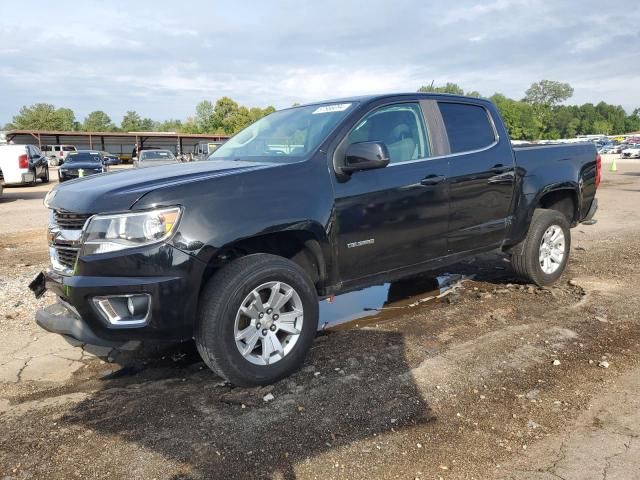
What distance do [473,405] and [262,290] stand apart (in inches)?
58.4

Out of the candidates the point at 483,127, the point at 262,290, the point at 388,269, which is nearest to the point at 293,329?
the point at 262,290

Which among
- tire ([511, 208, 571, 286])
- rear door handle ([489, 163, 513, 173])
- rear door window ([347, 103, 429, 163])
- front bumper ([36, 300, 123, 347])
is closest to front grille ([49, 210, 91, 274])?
front bumper ([36, 300, 123, 347])

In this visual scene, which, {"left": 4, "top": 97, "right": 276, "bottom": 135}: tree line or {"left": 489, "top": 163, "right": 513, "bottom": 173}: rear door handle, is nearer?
{"left": 489, "top": 163, "right": 513, "bottom": 173}: rear door handle

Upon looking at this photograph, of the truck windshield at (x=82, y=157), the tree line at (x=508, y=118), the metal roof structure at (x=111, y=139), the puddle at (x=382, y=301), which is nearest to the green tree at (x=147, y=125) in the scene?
the tree line at (x=508, y=118)

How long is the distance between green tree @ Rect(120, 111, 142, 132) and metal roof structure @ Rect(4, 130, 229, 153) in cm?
4194

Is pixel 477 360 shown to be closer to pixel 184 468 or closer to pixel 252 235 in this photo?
pixel 252 235

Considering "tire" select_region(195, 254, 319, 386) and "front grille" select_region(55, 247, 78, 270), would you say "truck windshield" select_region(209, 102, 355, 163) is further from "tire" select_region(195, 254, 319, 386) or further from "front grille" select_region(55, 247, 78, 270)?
"front grille" select_region(55, 247, 78, 270)

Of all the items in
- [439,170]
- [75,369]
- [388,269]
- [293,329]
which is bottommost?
[75,369]

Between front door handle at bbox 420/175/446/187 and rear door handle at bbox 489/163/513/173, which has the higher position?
rear door handle at bbox 489/163/513/173

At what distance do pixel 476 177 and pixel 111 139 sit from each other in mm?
66349

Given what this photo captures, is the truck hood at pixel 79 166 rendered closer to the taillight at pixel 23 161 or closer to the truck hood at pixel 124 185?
the taillight at pixel 23 161

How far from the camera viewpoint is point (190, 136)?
206 ft

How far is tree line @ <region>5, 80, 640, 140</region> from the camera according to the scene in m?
80.3

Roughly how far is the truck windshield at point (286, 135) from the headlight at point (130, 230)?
1110mm
